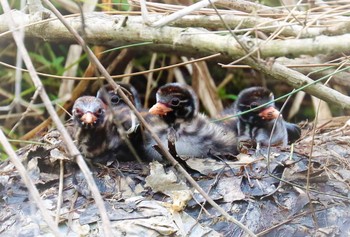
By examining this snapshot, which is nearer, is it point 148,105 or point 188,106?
point 188,106

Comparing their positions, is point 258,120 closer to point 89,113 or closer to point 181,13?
point 89,113

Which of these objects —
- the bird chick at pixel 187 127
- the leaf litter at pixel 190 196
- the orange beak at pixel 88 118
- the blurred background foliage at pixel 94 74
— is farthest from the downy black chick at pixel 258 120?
the orange beak at pixel 88 118

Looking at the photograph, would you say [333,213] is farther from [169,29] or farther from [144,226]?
[169,29]

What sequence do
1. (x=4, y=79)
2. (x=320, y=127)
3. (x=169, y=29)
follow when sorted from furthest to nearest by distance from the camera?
(x=4, y=79)
(x=320, y=127)
(x=169, y=29)

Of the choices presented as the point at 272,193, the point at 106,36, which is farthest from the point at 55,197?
the point at 272,193

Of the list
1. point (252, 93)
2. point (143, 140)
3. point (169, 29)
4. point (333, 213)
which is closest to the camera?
point (169, 29)

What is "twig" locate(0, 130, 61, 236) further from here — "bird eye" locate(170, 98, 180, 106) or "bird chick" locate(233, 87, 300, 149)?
"bird chick" locate(233, 87, 300, 149)

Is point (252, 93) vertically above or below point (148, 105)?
above

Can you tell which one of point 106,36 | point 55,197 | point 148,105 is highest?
point 106,36

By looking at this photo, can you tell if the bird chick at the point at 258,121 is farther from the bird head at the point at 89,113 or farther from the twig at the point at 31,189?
the twig at the point at 31,189
